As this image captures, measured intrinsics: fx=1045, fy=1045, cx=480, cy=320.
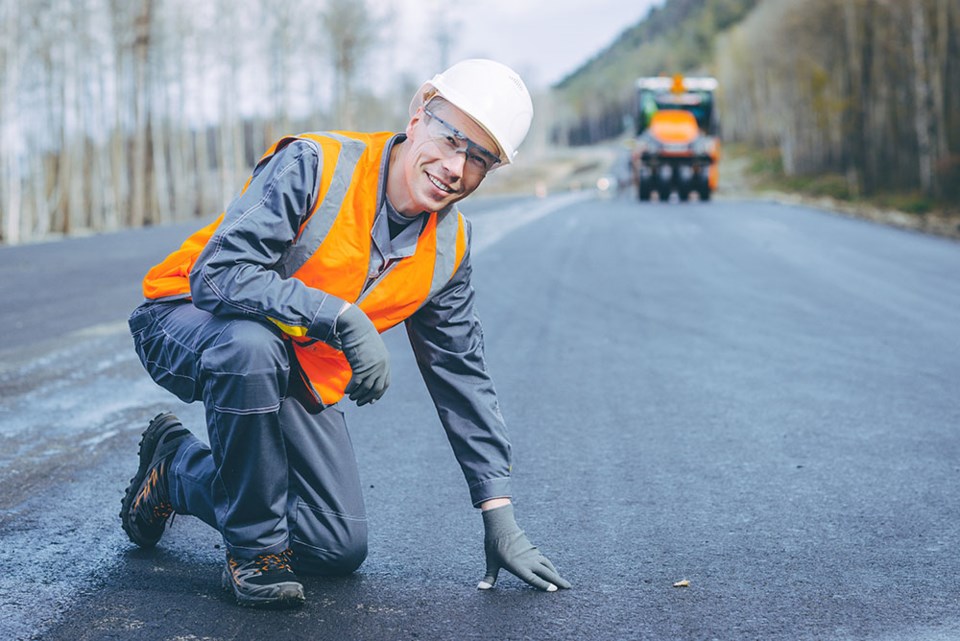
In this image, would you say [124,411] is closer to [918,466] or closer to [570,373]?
[570,373]

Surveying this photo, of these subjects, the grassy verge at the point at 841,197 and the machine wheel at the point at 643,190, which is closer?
the grassy verge at the point at 841,197

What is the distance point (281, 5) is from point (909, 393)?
44779 mm

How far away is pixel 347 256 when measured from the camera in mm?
2801

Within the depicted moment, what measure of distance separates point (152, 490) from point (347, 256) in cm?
99

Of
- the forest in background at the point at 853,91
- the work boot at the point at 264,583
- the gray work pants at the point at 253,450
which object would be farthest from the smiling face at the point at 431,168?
the forest in background at the point at 853,91

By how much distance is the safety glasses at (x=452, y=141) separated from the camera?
9.36ft

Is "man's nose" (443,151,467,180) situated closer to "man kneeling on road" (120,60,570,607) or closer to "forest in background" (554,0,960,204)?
"man kneeling on road" (120,60,570,607)

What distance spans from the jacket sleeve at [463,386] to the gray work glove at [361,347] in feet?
1.28

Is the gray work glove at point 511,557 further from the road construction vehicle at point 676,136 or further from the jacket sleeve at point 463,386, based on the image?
the road construction vehicle at point 676,136

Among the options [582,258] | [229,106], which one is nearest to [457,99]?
[582,258]

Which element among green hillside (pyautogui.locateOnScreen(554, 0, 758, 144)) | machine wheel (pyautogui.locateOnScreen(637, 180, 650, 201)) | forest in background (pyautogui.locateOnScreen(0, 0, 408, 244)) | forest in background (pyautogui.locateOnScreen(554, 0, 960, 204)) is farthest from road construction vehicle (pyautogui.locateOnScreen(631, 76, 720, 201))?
green hillside (pyautogui.locateOnScreen(554, 0, 758, 144))

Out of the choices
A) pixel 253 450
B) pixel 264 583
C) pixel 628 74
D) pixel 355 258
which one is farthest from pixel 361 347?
pixel 628 74

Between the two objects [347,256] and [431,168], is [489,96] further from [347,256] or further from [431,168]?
[347,256]

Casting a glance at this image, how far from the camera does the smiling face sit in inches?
112
